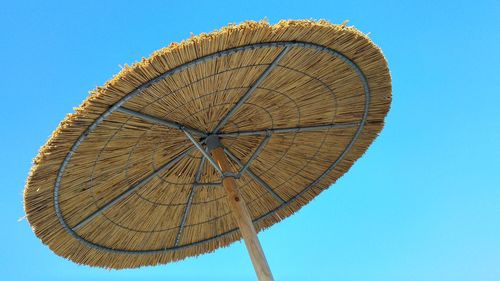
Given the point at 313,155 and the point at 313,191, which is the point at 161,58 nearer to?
the point at 313,155

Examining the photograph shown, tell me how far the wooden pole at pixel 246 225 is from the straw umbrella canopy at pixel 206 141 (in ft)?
0.05

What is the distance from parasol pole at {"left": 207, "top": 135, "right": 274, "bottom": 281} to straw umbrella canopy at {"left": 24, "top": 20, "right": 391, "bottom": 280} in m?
0.02

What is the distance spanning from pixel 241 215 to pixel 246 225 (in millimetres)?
142

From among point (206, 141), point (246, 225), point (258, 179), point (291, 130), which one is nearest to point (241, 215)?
point (246, 225)

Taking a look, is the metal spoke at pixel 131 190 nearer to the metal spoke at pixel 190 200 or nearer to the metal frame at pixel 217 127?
the metal frame at pixel 217 127

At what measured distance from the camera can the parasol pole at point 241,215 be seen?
18.6 ft

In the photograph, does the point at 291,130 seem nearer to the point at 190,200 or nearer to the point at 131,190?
the point at 190,200

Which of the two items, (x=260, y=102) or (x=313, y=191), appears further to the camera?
(x=313, y=191)

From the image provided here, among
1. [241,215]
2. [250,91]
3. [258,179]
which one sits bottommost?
[241,215]

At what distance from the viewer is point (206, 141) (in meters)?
6.60

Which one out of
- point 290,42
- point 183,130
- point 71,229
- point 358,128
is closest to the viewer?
point 290,42

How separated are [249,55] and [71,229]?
3364mm

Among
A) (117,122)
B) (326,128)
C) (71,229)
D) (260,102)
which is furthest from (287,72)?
(71,229)

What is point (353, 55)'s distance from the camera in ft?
18.8
